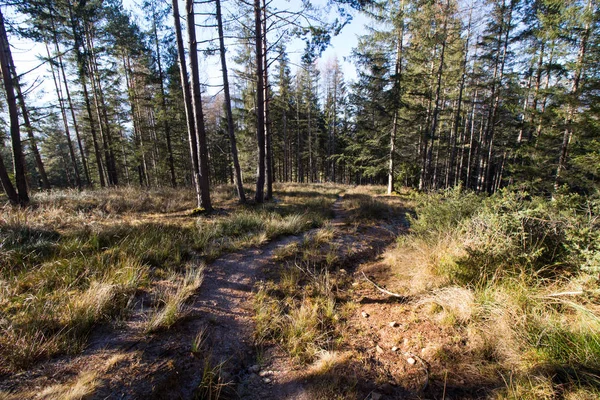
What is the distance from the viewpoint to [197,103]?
24.5 ft

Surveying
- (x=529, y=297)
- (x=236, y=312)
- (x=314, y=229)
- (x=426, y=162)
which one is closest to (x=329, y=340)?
(x=236, y=312)

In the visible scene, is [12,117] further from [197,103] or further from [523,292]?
[523,292]

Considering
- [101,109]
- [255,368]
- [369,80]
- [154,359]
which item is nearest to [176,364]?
[154,359]

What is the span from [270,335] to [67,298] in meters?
2.56

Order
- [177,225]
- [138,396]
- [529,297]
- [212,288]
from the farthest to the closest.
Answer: [177,225]
[212,288]
[529,297]
[138,396]

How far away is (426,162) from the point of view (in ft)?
54.2

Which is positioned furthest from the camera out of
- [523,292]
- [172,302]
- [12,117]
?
[12,117]

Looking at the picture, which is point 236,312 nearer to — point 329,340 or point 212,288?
point 212,288

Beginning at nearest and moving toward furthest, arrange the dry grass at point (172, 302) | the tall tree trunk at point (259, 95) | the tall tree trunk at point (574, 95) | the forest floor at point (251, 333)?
the forest floor at point (251, 333) → the dry grass at point (172, 302) → the tall tree trunk at point (259, 95) → the tall tree trunk at point (574, 95)

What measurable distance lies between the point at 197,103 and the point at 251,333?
7401mm

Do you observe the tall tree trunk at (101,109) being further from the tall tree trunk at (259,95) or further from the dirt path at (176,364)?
the dirt path at (176,364)

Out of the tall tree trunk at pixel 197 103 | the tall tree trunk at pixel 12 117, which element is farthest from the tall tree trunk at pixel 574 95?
the tall tree trunk at pixel 12 117

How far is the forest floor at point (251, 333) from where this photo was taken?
6.48 ft

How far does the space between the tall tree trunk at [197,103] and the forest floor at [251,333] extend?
11.4 ft
